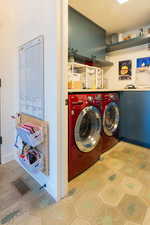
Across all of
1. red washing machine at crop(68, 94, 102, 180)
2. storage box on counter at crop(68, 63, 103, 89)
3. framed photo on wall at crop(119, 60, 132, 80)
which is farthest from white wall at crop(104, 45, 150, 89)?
red washing machine at crop(68, 94, 102, 180)

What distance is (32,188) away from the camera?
139 centimetres

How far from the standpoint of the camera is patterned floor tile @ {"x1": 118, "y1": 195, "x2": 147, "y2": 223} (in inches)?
41.8

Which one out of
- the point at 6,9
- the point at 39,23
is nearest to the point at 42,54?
the point at 39,23

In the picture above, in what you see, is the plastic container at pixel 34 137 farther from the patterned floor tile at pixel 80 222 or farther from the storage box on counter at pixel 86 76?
the storage box on counter at pixel 86 76

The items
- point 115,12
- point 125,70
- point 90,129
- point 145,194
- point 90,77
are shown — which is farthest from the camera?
point 125,70

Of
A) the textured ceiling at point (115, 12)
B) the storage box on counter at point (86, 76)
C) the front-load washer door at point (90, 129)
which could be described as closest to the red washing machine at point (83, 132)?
the front-load washer door at point (90, 129)

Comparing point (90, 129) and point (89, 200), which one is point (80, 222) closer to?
point (89, 200)

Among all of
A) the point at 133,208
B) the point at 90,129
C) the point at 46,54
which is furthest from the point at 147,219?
the point at 46,54

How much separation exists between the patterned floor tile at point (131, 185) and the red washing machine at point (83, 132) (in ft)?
1.50

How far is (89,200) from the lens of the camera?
1225 millimetres

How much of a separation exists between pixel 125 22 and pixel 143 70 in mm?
940

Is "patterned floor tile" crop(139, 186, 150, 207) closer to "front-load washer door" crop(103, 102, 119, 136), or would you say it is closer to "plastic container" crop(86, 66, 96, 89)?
"front-load washer door" crop(103, 102, 119, 136)

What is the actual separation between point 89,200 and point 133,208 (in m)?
0.37

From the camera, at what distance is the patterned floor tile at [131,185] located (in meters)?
1.34
